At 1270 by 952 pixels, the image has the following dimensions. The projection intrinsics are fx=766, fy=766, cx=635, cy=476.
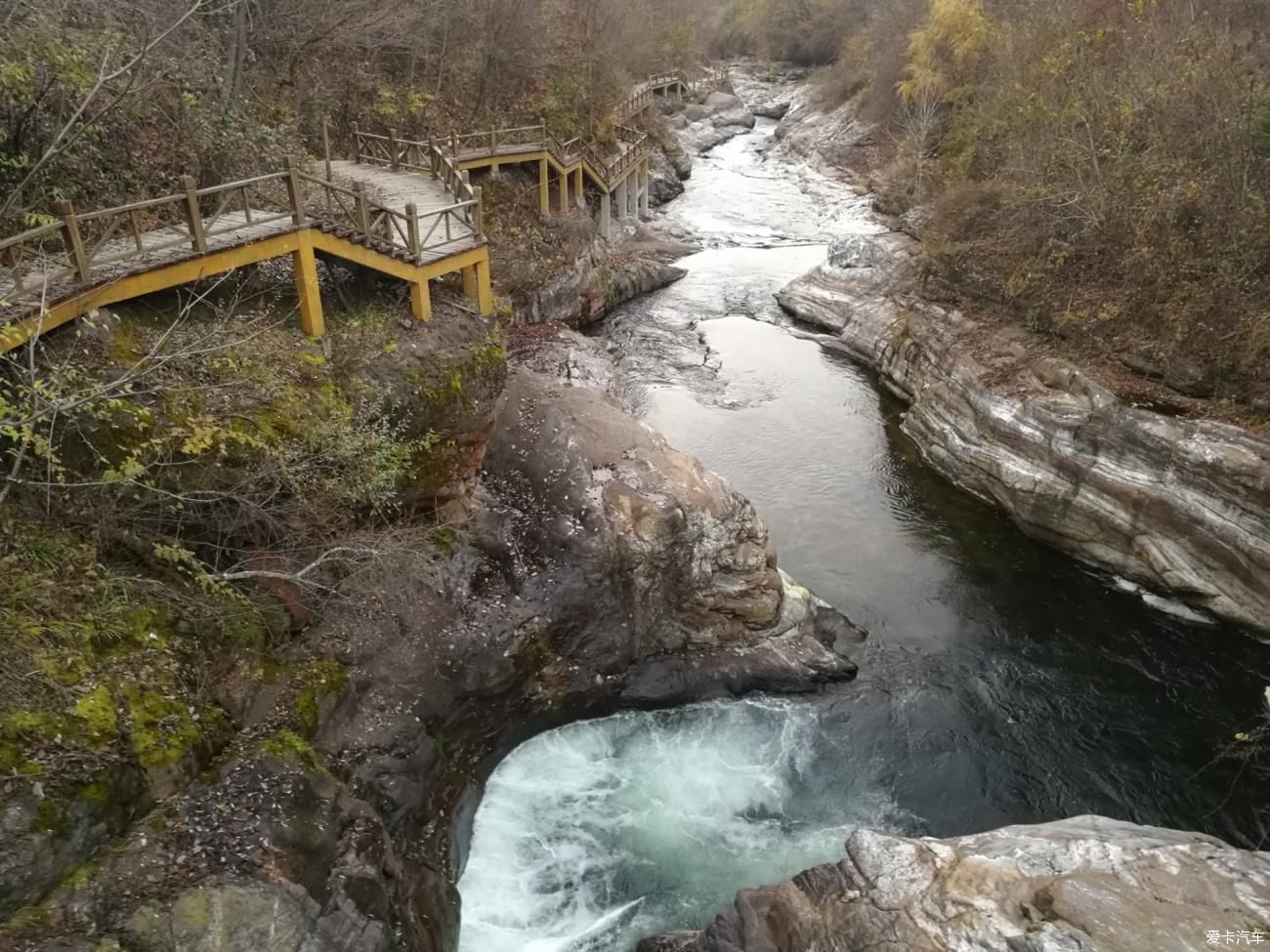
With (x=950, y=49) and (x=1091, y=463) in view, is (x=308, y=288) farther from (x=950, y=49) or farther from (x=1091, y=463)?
(x=950, y=49)

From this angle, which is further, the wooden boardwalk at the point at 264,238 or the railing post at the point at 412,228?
the railing post at the point at 412,228

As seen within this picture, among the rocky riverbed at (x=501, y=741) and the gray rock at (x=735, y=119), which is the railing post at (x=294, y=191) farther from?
the gray rock at (x=735, y=119)

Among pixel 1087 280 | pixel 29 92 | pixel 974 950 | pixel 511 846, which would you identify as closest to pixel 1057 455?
pixel 1087 280

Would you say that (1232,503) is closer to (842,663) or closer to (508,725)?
(842,663)

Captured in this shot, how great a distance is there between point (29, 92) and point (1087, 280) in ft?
74.7

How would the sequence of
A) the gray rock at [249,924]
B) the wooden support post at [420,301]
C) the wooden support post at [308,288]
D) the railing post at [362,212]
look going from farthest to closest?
the wooden support post at [420,301], the railing post at [362,212], the wooden support post at [308,288], the gray rock at [249,924]

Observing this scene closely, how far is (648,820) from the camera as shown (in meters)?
12.5

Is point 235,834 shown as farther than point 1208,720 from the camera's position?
No

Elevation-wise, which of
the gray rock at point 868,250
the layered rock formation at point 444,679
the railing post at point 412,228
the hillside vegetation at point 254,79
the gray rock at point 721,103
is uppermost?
the hillside vegetation at point 254,79

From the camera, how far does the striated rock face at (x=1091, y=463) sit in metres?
15.1

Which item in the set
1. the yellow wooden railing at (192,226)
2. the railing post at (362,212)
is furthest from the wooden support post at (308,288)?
the railing post at (362,212)

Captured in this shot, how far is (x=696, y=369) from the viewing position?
26188 millimetres

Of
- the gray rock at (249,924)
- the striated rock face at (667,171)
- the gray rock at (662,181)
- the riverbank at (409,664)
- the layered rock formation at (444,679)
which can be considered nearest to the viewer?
the gray rock at (249,924)

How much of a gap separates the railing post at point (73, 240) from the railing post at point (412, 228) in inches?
204
